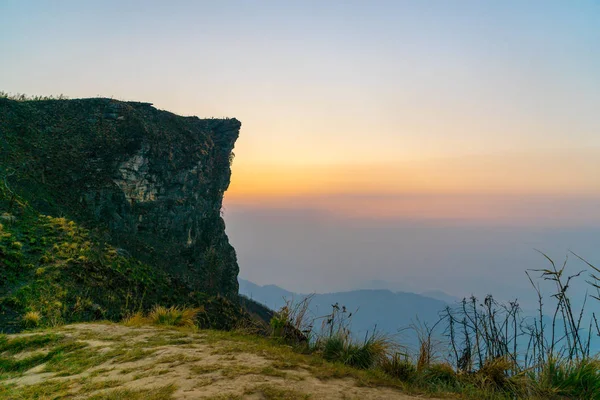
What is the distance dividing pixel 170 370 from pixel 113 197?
40.0 metres

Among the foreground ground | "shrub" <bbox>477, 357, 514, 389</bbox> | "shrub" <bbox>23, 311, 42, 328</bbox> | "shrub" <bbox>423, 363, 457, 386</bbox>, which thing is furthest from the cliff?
"shrub" <bbox>477, 357, 514, 389</bbox>

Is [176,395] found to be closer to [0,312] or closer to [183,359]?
[183,359]

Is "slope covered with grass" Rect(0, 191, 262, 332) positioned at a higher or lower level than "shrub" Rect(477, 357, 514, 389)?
lower

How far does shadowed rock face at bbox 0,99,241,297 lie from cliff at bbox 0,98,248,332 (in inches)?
5.2

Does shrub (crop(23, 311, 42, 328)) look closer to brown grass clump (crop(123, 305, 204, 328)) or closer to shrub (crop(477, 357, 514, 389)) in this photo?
brown grass clump (crop(123, 305, 204, 328))

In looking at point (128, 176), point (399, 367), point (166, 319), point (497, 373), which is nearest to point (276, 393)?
point (399, 367)

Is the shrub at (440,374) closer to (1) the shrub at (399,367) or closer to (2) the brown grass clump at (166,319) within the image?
(1) the shrub at (399,367)

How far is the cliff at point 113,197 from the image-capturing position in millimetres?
20016

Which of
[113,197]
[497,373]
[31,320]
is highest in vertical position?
[113,197]

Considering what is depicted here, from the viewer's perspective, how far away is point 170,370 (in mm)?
5777

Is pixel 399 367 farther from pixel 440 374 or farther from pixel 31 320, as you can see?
pixel 31 320

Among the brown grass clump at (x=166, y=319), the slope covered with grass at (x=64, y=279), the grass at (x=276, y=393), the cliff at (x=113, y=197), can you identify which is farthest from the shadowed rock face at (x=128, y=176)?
the grass at (x=276, y=393)

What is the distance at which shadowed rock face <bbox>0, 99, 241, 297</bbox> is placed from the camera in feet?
116

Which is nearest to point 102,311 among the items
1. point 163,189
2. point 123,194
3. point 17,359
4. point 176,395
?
point 17,359
